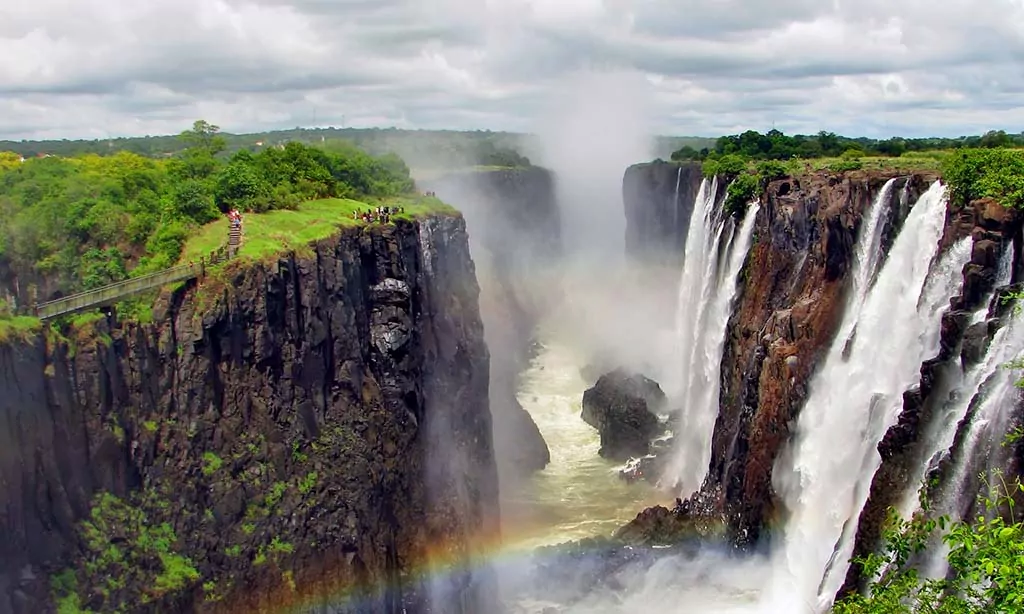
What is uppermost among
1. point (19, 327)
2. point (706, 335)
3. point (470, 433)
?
point (19, 327)

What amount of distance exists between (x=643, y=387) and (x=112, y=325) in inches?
1318

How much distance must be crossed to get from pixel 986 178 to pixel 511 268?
5595 cm

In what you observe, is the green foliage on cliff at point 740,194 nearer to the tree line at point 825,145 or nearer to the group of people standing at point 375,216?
the tree line at point 825,145

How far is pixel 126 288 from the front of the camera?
89.3 feet

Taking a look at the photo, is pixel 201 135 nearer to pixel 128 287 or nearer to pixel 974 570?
pixel 128 287

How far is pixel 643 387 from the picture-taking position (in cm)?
5344

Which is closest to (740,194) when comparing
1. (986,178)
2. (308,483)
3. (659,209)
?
(986,178)

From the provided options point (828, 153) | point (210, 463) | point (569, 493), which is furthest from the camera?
point (828, 153)

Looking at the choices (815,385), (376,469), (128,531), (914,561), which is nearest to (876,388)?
(815,385)

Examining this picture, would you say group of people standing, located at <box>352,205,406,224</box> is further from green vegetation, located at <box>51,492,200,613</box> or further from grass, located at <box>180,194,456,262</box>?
green vegetation, located at <box>51,492,200,613</box>

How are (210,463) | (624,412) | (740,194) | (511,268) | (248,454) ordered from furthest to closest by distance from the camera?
(511,268), (624,412), (740,194), (248,454), (210,463)

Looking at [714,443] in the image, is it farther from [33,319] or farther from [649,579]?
[33,319]

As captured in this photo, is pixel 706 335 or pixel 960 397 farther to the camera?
pixel 706 335

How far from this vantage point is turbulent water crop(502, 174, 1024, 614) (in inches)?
878
